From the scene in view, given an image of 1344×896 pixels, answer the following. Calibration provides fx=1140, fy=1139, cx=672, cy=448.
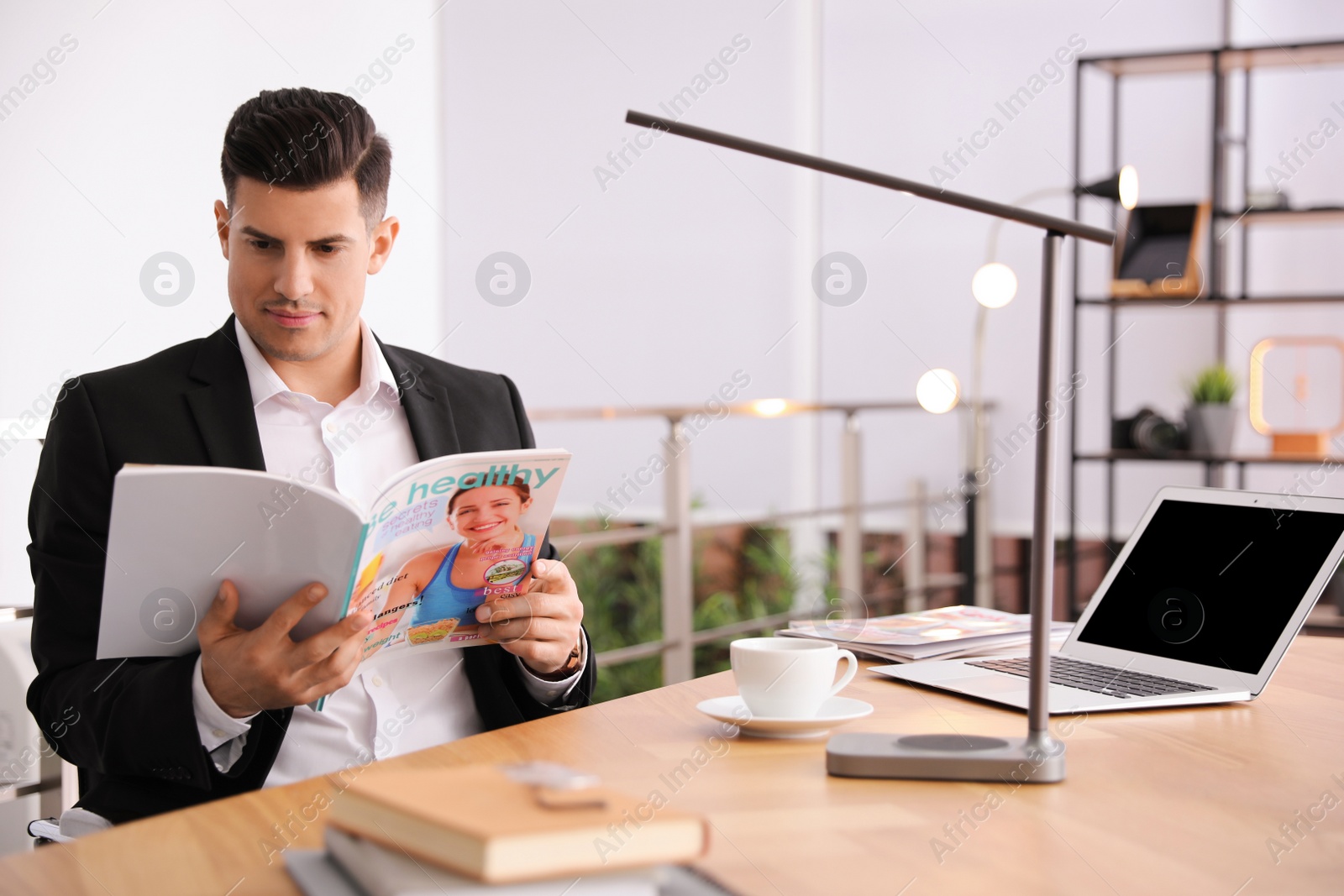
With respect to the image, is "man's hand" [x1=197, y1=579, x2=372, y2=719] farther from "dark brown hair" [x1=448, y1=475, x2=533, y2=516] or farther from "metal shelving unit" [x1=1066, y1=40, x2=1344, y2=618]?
"metal shelving unit" [x1=1066, y1=40, x2=1344, y2=618]

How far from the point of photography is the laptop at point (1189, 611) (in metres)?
1.08

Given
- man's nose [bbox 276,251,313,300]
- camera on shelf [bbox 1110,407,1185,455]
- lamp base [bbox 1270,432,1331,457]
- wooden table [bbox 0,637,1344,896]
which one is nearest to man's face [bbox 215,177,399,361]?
man's nose [bbox 276,251,313,300]

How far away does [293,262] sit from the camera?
1240 mm

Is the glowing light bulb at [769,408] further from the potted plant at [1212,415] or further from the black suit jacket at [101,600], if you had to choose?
the black suit jacket at [101,600]

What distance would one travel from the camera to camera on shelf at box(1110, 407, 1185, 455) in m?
3.07

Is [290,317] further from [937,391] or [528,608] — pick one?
[937,391]

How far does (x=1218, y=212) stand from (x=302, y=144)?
8.41 feet

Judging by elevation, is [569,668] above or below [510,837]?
below

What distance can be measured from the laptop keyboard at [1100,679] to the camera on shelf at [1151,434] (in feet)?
6.80

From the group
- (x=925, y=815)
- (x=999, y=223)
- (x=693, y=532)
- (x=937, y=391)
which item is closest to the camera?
(x=925, y=815)

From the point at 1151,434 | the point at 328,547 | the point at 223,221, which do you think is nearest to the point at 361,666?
the point at 328,547

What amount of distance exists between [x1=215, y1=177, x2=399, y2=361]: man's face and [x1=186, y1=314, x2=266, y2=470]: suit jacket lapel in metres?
0.05

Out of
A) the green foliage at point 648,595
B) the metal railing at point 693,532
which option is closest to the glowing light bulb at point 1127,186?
the metal railing at point 693,532

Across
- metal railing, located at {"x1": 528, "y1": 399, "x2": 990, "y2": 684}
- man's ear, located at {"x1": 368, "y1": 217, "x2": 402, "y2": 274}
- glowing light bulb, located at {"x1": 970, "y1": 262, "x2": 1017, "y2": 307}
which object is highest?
glowing light bulb, located at {"x1": 970, "y1": 262, "x2": 1017, "y2": 307}
